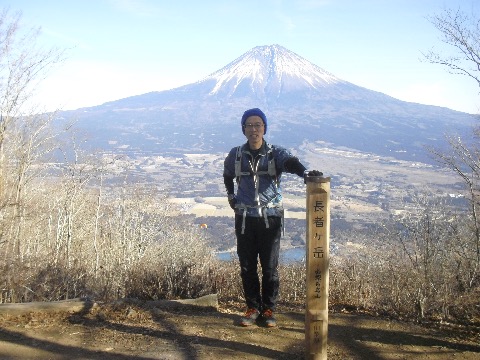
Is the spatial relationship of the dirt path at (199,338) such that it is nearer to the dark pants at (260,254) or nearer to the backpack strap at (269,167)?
the dark pants at (260,254)

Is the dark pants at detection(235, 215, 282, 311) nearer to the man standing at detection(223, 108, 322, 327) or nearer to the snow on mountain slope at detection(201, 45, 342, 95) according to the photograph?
the man standing at detection(223, 108, 322, 327)

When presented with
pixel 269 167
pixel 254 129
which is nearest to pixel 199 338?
pixel 269 167

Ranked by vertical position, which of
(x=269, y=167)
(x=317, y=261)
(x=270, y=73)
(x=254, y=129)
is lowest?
(x=317, y=261)

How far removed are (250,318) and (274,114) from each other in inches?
4373

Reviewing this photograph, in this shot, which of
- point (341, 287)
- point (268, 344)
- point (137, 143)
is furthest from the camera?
point (137, 143)

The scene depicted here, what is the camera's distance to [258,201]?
3652mm

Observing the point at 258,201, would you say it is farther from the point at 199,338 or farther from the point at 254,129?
the point at 199,338

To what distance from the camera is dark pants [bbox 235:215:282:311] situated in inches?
145

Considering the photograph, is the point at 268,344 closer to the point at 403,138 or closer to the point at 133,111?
the point at 403,138

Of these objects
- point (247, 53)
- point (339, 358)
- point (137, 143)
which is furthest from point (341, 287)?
point (247, 53)

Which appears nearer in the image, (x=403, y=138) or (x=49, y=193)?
(x=49, y=193)

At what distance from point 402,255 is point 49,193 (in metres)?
14.5

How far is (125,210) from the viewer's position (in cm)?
1331

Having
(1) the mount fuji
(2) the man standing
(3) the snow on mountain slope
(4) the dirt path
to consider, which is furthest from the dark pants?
(3) the snow on mountain slope
